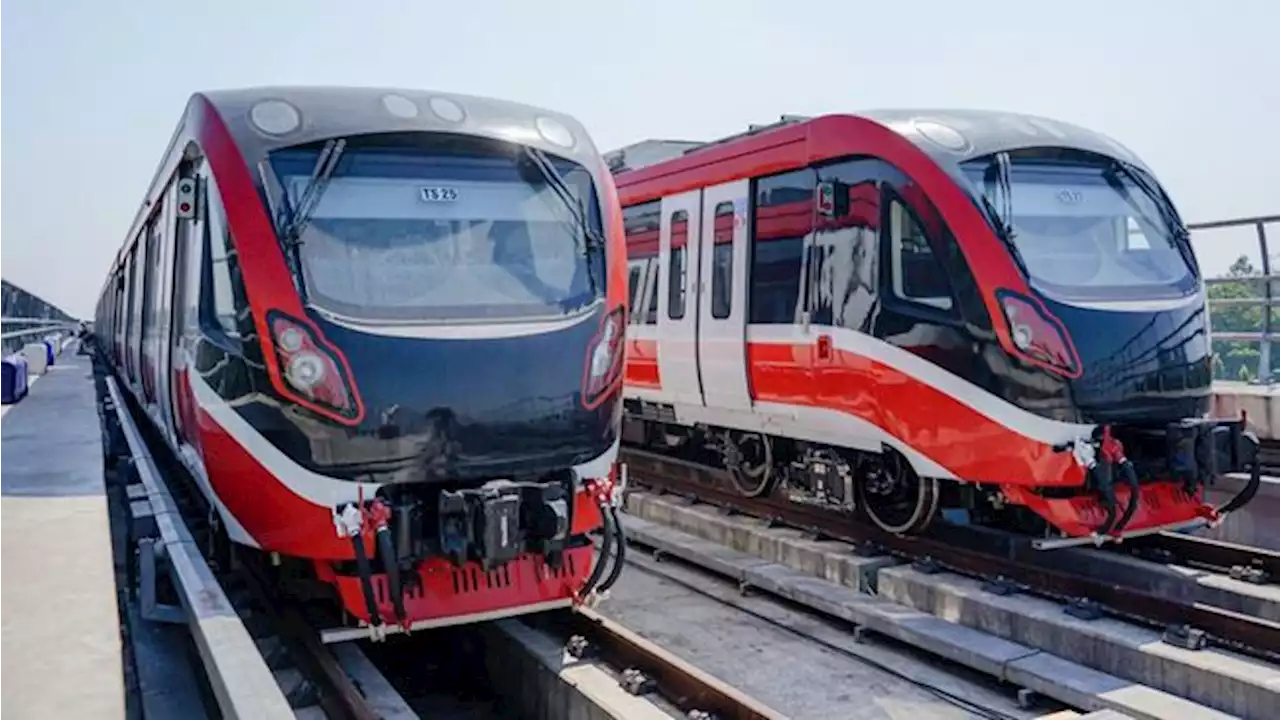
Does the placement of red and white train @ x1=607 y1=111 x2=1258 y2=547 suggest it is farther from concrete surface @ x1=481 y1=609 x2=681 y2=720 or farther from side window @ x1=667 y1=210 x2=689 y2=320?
concrete surface @ x1=481 y1=609 x2=681 y2=720

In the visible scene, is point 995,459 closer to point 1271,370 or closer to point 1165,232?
point 1165,232

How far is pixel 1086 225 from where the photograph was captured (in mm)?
7438

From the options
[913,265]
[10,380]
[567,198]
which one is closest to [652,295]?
[913,265]

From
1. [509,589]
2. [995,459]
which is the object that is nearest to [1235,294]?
[995,459]

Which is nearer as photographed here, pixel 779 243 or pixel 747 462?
pixel 779 243

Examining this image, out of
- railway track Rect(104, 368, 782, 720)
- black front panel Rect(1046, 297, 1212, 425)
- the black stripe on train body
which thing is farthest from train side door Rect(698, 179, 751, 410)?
railway track Rect(104, 368, 782, 720)

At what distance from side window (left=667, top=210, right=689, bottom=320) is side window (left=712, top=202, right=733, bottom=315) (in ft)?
1.51

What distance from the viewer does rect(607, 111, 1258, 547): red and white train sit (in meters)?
6.84

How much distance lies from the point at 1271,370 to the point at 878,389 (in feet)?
15.8

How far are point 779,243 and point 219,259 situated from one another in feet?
14.2

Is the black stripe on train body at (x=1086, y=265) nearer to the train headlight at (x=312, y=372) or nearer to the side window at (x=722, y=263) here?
the side window at (x=722, y=263)

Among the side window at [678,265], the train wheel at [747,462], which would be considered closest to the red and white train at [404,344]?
the side window at [678,265]

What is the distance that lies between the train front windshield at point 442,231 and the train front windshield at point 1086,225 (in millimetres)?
2669

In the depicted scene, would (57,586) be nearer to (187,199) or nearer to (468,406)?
(468,406)
